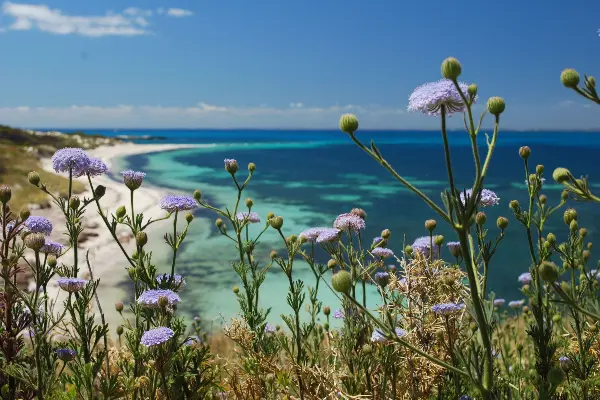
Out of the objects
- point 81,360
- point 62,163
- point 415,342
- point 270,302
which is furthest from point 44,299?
point 270,302

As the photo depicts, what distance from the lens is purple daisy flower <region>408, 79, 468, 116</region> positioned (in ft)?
6.09

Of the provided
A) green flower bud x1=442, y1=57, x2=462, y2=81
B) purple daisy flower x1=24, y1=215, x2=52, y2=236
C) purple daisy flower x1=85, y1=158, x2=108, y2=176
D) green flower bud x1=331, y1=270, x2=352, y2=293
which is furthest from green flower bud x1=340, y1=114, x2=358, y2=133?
purple daisy flower x1=24, y1=215, x2=52, y2=236

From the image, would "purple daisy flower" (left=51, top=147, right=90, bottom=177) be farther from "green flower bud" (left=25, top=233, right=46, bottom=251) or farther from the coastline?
the coastline

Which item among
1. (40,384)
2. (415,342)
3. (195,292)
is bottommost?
(195,292)

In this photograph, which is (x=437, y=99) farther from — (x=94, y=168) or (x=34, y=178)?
(x=34, y=178)

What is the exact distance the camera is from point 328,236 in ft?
11.3

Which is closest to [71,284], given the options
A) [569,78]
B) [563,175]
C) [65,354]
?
[65,354]

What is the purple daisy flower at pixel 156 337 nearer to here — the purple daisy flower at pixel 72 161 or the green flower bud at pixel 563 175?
the purple daisy flower at pixel 72 161

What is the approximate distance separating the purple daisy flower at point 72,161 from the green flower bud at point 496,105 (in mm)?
2557

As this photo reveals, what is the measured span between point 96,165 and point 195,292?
9320mm

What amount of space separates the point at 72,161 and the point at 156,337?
1.46 meters

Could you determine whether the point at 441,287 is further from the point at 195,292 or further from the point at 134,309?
the point at 195,292

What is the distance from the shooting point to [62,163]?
3.36m

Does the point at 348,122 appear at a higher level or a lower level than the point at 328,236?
higher
